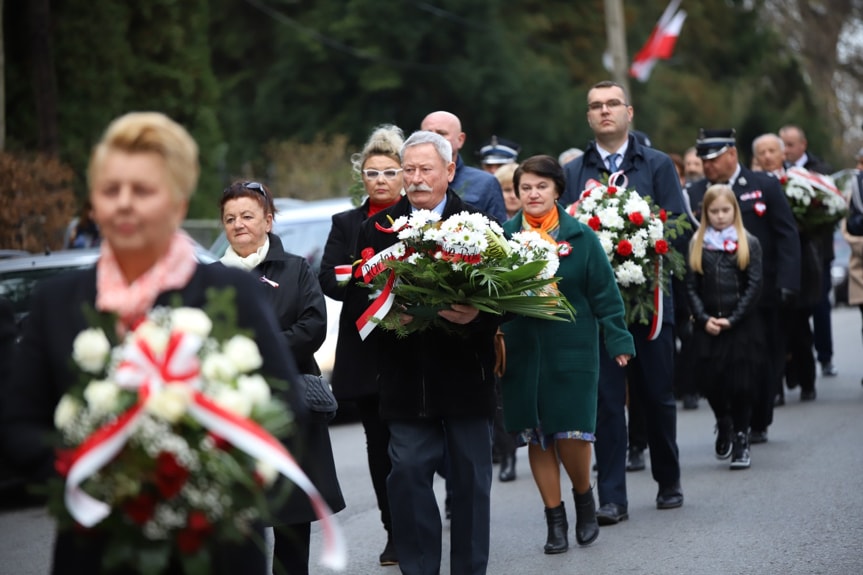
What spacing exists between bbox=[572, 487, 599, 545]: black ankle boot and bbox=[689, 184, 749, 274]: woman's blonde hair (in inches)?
120

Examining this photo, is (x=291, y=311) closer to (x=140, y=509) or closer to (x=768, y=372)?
(x=140, y=509)

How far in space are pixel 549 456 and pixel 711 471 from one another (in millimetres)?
2896

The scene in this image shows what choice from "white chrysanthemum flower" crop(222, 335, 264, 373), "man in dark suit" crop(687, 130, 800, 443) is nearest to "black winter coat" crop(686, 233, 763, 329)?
"man in dark suit" crop(687, 130, 800, 443)

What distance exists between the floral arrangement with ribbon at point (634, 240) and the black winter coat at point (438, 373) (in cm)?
227

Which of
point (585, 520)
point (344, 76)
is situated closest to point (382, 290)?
point (585, 520)

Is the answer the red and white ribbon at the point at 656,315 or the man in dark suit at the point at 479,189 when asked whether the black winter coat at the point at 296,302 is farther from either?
the red and white ribbon at the point at 656,315

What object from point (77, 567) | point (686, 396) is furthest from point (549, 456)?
point (686, 396)

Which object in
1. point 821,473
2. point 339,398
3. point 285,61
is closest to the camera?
point 339,398

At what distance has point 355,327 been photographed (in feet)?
26.3

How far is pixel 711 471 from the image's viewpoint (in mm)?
10719

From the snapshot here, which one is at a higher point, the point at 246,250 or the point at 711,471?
the point at 246,250

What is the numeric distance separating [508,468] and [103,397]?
7717 millimetres

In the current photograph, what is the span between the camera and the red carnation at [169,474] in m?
3.52

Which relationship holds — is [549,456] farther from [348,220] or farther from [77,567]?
[77,567]
